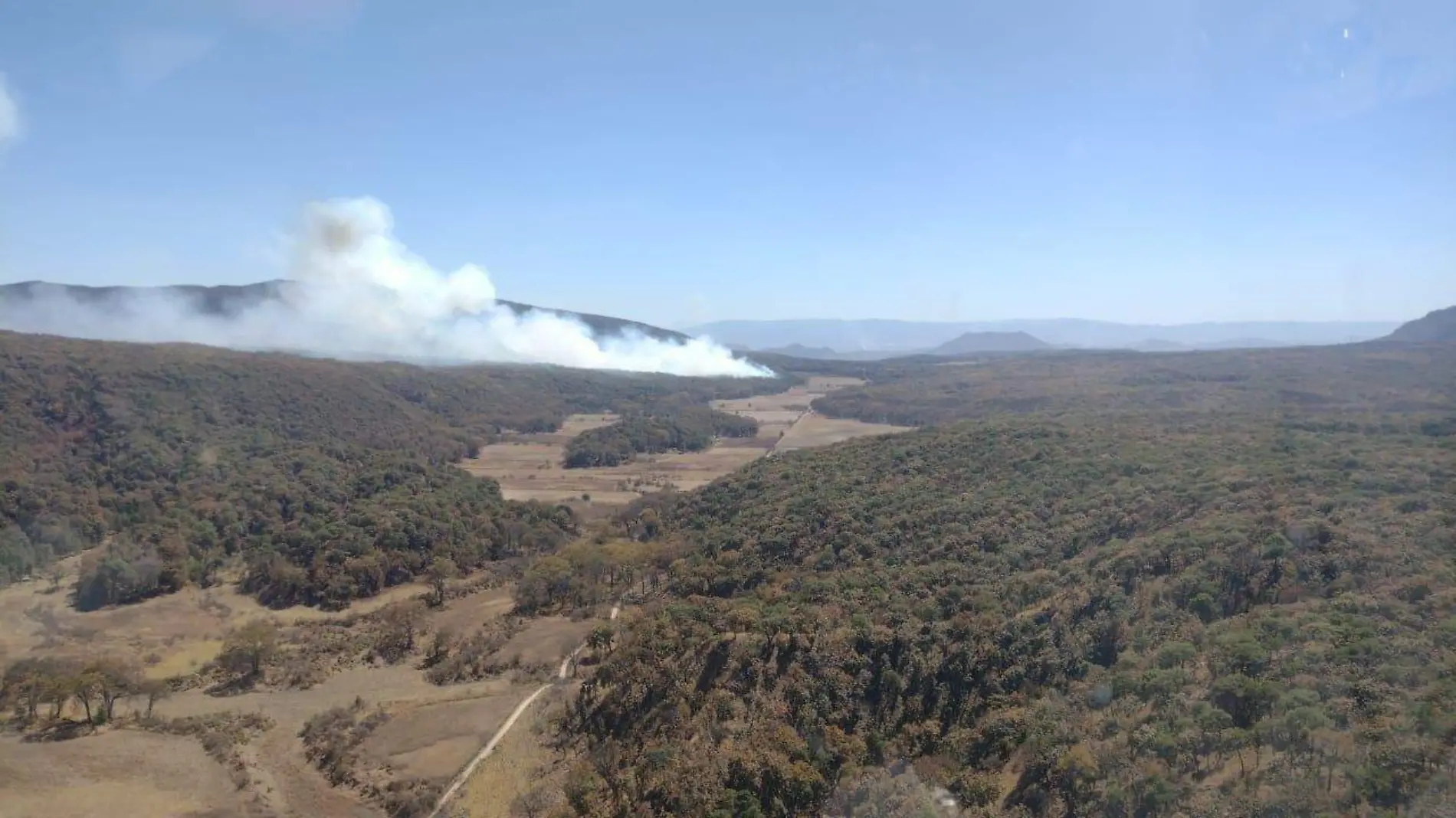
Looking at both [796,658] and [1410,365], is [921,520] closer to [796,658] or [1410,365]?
Result: [796,658]

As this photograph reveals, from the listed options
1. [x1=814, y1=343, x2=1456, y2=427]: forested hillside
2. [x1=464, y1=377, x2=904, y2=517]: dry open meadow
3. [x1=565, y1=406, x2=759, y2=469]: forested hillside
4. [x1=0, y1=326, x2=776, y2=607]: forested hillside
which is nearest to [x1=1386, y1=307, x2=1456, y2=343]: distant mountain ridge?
[x1=814, y1=343, x2=1456, y2=427]: forested hillside

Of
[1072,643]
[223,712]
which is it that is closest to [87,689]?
[223,712]

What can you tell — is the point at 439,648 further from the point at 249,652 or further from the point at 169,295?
the point at 169,295

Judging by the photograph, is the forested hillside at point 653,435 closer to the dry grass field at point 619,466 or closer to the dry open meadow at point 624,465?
the dry open meadow at point 624,465

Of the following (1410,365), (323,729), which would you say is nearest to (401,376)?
(323,729)

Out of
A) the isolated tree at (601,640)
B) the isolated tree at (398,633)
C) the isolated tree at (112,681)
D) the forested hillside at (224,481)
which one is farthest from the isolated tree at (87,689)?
the isolated tree at (601,640)

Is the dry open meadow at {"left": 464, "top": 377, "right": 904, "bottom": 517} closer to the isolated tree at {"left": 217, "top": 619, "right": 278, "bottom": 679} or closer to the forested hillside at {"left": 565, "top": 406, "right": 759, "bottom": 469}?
the forested hillside at {"left": 565, "top": 406, "right": 759, "bottom": 469}
